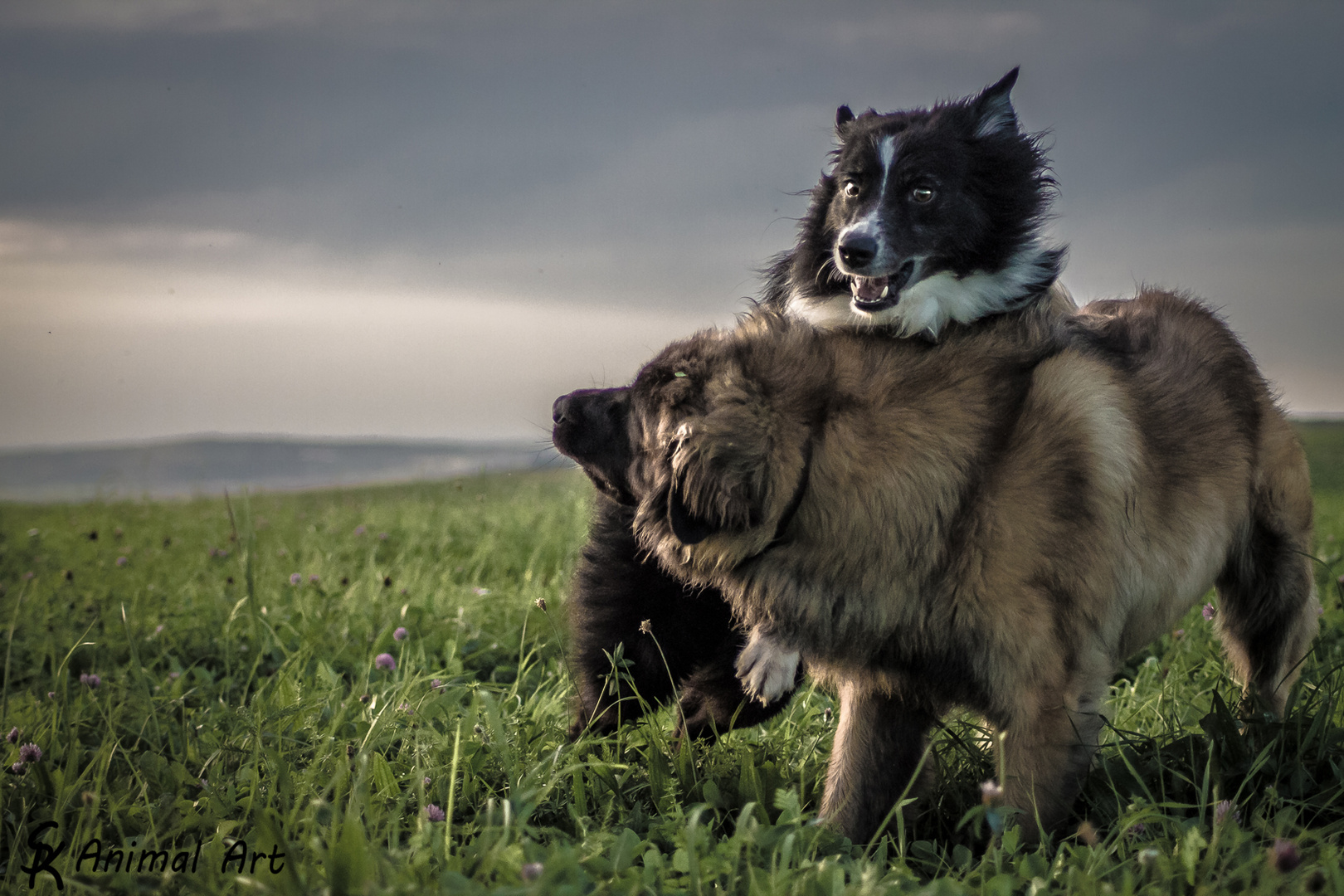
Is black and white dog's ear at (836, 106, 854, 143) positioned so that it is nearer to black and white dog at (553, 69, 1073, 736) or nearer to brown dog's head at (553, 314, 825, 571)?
black and white dog at (553, 69, 1073, 736)

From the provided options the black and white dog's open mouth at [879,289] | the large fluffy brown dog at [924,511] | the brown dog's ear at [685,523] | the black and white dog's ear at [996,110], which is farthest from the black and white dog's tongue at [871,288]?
the brown dog's ear at [685,523]

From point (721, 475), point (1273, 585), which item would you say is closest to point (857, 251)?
point (721, 475)

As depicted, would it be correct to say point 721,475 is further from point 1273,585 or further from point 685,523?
point 1273,585

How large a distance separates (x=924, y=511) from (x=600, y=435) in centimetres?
97

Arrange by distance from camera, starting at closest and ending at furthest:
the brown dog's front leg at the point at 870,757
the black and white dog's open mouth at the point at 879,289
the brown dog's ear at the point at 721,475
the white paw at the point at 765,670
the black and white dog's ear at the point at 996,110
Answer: the brown dog's ear at the point at 721,475 < the brown dog's front leg at the point at 870,757 < the white paw at the point at 765,670 < the black and white dog's open mouth at the point at 879,289 < the black and white dog's ear at the point at 996,110

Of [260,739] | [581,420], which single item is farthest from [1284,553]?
[260,739]

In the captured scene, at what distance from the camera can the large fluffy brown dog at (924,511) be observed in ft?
7.89

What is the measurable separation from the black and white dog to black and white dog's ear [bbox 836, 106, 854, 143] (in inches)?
9.6

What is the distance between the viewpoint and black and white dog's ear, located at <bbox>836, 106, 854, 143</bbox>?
388 cm

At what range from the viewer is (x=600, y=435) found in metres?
2.79

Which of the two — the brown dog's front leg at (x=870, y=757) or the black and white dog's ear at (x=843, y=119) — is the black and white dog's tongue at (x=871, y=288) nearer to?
the black and white dog's ear at (x=843, y=119)

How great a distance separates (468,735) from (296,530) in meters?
5.77

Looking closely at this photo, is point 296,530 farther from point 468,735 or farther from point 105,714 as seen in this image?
point 468,735

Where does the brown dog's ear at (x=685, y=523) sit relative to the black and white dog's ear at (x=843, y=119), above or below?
below
